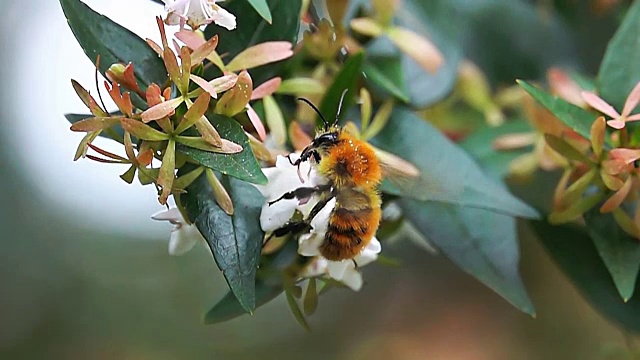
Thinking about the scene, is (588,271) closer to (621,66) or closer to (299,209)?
(621,66)

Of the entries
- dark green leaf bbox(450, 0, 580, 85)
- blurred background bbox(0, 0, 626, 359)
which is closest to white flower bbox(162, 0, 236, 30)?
dark green leaf bbox(450, 0, 580, 85)

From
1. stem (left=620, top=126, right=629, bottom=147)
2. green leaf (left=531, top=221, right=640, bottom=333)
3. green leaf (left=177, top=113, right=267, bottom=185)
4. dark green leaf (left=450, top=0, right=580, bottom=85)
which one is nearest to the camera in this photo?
green leaf (left=177, top=113, right=267, bottom=185)

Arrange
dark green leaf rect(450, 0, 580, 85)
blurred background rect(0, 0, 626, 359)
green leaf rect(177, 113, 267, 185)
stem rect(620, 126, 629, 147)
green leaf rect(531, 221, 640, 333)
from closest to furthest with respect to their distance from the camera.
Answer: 1. green leaf rect(177, 113, 267, 185)
2. stem rect(620, 126, 629, 147)
3. green leaf rect(531, 221, 640, 333)
4. dark green leaf rect(450, 0, 580, 85)
5. blurred background rect(0, 0, 626, 359)

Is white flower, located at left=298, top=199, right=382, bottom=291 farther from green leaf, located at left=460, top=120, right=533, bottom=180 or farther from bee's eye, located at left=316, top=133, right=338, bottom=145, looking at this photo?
green leaf, located at left=460, top=120, right=533, bottom=180

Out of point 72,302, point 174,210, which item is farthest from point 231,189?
point 72,302

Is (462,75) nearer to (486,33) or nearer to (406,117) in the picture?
(486,33)

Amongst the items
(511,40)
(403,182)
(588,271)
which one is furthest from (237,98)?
(511,40)

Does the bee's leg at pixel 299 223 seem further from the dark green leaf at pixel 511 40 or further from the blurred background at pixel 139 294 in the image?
the blurred background at pixel 139 294
